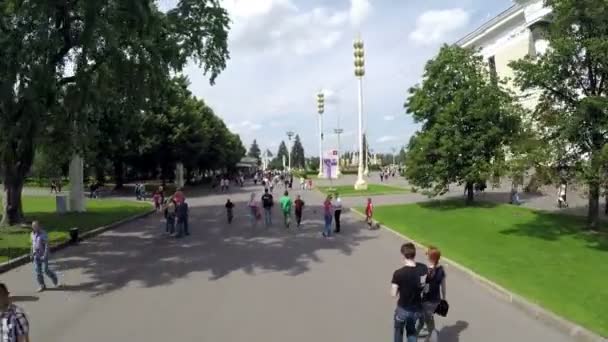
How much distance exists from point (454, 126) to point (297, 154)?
148774 mm

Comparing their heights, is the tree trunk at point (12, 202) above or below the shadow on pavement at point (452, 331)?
above

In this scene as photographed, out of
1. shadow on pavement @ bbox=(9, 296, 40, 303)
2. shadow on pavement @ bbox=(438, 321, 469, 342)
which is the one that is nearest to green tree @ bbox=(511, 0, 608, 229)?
shadow on pavement @ bbox=(438, 321, 469, 342)

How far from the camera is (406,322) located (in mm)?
6664

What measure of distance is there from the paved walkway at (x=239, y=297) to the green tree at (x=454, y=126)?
14669 millimetres

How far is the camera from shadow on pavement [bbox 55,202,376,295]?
1298 cm

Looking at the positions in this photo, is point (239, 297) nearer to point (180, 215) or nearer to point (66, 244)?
point (66, 244)

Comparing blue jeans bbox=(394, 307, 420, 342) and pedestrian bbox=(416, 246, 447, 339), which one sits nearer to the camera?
blue jeans bbox=(394, 307, 420, 342)

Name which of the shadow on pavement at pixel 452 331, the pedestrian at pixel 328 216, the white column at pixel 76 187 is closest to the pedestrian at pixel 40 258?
the shadow on pavement at pixel 452 331

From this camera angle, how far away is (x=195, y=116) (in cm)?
5653

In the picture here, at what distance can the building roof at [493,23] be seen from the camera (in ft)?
181

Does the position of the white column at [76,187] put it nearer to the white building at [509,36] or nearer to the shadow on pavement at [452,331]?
the shadow on pavement at [452,331]

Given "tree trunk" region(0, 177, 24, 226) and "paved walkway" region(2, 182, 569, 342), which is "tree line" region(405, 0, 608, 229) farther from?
"tree trunk" region(0, 177, 24, 226)

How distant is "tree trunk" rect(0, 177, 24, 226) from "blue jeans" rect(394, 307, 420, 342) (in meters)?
19.5

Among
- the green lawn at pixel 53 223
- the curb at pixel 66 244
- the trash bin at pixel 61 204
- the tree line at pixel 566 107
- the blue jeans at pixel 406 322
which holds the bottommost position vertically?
the curb at pixel 66 244
